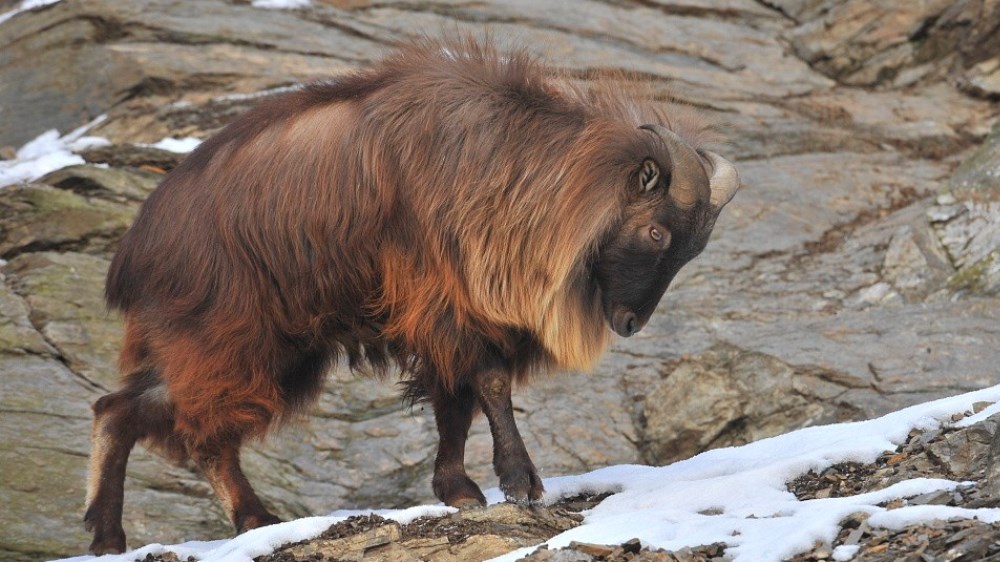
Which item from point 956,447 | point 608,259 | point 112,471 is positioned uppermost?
point 608,259

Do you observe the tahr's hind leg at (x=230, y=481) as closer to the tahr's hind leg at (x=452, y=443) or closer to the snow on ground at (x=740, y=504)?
the snow on ground at (x=740, y=504)

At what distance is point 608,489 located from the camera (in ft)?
21.8

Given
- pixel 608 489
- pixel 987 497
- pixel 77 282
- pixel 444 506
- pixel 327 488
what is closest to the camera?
pixel 987 497

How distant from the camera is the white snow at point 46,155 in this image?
10578 millimetres

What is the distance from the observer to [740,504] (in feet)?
18.8

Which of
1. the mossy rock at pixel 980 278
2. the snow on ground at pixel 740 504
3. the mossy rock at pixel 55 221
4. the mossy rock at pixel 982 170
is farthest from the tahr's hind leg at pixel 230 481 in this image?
the mossy rock at pixel 982 170

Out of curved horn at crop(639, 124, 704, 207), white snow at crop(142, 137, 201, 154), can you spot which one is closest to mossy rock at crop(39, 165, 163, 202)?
white snow at crop(142, 137, 201, 154)

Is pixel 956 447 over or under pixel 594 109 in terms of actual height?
under

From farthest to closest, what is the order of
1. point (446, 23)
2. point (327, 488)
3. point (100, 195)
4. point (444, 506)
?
point (446, 23) → point (100, 195) → point (327, 488) → point (444, 506)

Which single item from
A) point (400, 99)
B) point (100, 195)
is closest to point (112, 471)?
point (400, 99)

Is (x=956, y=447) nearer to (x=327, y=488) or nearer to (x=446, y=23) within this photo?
(x=327, y=488)

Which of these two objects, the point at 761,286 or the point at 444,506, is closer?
the point at 444,506

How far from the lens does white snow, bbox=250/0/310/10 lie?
13.8 meters

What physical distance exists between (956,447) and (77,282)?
6.08 metres
